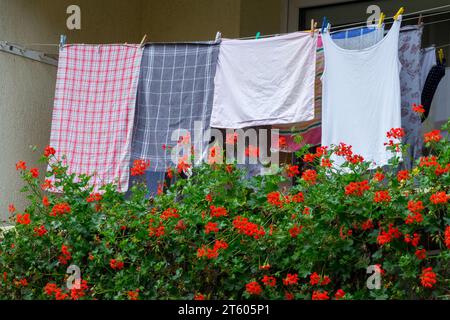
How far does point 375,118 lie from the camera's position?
4438 mm

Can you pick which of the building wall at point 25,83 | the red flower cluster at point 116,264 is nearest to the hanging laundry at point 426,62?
the red flower cluster at point 116,264

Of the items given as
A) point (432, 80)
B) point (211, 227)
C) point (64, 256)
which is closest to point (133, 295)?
point (211, 227)

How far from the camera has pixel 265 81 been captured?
4.79 metres

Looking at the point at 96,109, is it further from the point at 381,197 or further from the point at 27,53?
the point at 381,197

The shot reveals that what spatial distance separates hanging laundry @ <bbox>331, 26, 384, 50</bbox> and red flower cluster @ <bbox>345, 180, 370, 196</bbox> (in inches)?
58.9

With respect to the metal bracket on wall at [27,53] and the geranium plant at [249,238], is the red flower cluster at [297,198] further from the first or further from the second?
the metal bracket on wall at [27,53]

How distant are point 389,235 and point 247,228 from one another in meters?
0.56

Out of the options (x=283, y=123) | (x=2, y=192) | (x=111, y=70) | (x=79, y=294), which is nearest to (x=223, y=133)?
→ (x=283, y=123)

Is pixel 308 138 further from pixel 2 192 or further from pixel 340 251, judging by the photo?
pixel 2 192

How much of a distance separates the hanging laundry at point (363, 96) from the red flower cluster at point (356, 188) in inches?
43.5

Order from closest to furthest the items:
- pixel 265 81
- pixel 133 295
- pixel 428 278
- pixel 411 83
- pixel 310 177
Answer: pixel 428 278 < pixel 133 295 < pixel 310 177 < pixel 411 83 < pixel 265 81

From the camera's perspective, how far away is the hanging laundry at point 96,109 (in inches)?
198

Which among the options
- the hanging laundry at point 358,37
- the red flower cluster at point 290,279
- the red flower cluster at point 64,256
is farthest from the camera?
the hanging laundry at point 358,37

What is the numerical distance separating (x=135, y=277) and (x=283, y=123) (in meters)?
1.61
